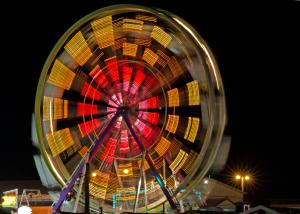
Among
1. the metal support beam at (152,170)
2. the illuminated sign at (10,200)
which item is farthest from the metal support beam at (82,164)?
the illuminated sign at (10,200)

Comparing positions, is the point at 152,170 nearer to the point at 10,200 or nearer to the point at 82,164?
the point at 82,164

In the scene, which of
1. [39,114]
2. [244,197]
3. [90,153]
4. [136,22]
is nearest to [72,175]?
[90,153]

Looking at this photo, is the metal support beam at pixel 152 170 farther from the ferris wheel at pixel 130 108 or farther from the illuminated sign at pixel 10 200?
the illuminated sign at pixel 10 200

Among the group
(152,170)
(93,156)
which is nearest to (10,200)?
(93,156)

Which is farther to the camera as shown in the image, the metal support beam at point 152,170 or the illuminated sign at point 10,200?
the illuminated sign at point 10,200

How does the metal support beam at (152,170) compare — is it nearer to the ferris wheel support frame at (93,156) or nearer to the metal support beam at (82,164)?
the ferris wheel support frame at (93,156)

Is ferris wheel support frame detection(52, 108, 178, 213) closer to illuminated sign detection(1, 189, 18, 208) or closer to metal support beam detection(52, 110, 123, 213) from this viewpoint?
metal support beam detection(52, 110, 123, 213)

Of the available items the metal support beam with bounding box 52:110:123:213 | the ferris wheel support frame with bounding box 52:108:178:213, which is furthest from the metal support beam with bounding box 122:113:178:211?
the metal support beam with bounding box 52:110:123:213

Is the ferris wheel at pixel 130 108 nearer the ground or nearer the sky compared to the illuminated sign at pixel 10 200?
nearer the sky

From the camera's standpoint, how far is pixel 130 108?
18.0 m

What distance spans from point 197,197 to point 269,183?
129 ft

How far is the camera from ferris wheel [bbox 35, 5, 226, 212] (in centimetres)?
1677

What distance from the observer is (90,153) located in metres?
17.0

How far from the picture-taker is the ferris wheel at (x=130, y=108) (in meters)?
16.8
